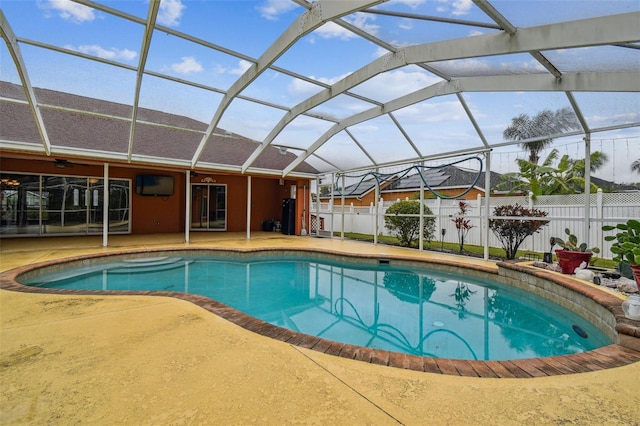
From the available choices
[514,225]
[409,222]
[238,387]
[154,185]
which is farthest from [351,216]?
[238,387]

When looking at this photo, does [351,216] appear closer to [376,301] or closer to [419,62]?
[376,301]

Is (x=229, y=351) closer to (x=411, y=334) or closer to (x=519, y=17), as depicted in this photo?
(x=411, y=334)

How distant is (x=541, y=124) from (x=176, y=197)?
41.2 feet

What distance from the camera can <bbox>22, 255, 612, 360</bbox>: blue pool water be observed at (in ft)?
13.6

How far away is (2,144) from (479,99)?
36.4 feet

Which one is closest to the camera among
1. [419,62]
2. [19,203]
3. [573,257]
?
[419,62]

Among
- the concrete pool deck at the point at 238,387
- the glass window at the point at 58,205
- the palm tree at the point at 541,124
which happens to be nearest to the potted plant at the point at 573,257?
the palm tree at the point at 541,124

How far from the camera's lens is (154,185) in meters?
12.4

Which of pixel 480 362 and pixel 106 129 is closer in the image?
pixel 480 362

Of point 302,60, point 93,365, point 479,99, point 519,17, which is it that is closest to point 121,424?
point 93,365

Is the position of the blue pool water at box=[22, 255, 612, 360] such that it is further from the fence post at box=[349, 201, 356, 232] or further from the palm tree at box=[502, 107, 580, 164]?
the fence post at box=[349, 201, 356, 232]

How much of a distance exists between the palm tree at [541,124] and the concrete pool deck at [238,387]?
5.48 meters

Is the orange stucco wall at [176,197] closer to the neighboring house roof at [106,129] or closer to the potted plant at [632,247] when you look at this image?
the neighboring house roof at [106,129]

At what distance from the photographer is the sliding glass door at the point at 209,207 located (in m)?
14.2
